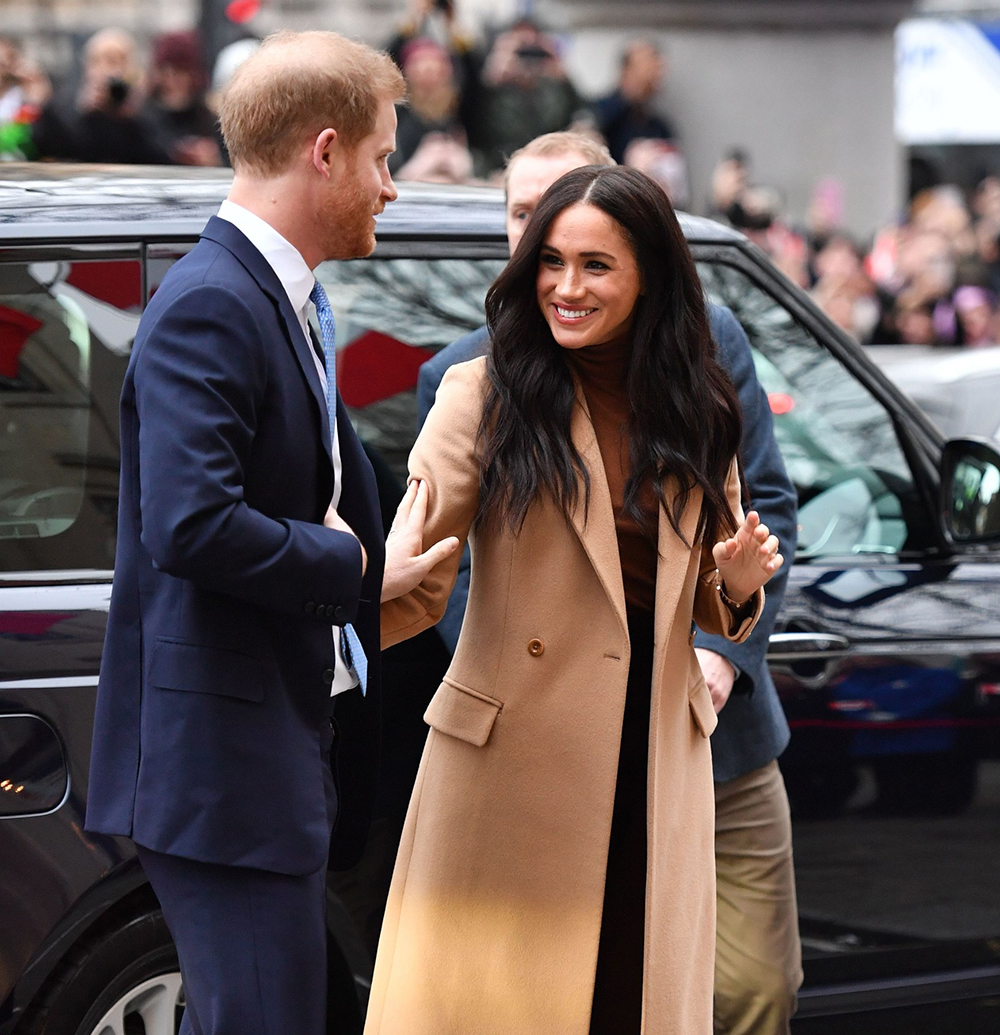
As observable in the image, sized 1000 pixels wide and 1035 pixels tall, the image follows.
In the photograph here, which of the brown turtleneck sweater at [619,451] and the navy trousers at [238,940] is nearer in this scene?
the navy trousers at [238,940]

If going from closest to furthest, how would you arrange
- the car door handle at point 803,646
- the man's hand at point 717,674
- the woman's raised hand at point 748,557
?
the woman's raised hand at point 748,557, the man's hand at point 717,674, the car door handle at point 803,646

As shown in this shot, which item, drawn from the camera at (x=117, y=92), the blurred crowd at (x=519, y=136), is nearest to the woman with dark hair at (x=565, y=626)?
the blurred crowd at (x=519, y=136)

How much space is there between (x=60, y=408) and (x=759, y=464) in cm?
129

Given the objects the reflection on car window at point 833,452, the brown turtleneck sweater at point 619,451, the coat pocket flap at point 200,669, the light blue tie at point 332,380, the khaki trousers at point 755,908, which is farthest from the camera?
the reflection on car window at point 833,452

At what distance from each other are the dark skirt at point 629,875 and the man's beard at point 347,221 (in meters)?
0.79

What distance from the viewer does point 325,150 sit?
2.26 metres

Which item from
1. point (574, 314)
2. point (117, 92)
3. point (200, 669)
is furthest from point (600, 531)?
point (117, 92)

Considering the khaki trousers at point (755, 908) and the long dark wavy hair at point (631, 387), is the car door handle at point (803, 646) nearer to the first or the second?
the khaki trousers at point (755, 908)

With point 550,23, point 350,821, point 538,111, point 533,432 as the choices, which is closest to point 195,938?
point 350,821

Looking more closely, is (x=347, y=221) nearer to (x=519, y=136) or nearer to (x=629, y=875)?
(x=629, y=875)

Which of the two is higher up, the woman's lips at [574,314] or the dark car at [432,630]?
the woman's lips at [574,314]

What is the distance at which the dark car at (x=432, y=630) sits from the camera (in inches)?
110

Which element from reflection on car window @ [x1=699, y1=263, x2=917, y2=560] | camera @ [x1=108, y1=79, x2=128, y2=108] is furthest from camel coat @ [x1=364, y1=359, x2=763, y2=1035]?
camera @ [x1=108, y1=79, x2=128, y2=108]

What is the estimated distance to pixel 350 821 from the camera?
2.54 meters
